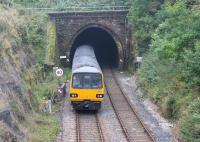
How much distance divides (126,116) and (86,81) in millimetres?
2809

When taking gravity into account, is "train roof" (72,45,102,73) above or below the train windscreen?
above

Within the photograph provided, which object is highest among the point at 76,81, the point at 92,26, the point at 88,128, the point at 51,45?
the point at 92,26

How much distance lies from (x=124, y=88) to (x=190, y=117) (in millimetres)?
14352

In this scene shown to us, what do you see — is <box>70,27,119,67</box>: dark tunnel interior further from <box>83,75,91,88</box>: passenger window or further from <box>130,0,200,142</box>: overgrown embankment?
<box>83,75,91,88</box>: passenger window

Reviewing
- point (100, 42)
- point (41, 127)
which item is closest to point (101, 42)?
point (100, 42)

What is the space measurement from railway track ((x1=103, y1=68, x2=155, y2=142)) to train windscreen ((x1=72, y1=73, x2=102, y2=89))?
200cm

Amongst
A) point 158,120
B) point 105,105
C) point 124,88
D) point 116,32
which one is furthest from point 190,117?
point 116,32

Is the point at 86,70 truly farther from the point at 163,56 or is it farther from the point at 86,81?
the point at 163,56

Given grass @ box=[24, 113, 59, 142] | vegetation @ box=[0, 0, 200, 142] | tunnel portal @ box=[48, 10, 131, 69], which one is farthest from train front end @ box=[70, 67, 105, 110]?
tunnel portal @ box=[48, 10, 131, 69]

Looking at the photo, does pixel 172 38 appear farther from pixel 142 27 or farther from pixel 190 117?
pixel 142 27

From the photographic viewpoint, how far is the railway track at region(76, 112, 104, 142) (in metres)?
22.2

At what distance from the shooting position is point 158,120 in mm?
25156

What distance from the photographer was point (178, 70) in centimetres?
2662

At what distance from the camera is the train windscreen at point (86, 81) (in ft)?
86.7
